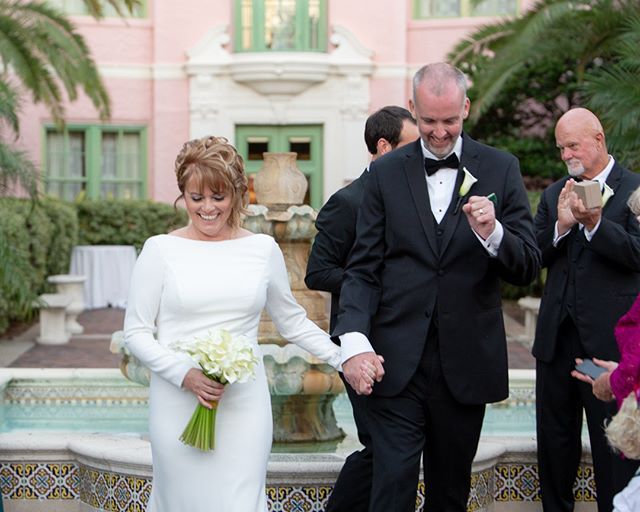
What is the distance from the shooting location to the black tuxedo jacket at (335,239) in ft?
16.8

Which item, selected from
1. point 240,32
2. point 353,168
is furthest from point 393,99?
point 240,32

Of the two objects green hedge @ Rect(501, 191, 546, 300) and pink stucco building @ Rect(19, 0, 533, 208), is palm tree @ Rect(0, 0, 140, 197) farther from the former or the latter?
green hedge @ Rect(501, 191, 546, 300)

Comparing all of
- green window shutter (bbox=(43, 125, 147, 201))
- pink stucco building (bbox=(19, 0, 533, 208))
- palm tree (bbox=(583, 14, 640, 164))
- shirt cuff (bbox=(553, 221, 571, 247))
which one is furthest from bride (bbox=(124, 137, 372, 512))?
green window shutter (bbox=(43, 125, 147, 201))

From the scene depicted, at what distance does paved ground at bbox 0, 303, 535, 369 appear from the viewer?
43.3 ft

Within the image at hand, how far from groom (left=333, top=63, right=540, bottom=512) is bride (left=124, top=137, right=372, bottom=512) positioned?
267 millimetres

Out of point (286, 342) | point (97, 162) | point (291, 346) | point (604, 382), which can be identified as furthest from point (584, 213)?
point (97, 162)

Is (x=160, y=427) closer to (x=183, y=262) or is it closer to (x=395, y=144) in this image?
(x=183, y=262)

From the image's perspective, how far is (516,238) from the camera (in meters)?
4.32

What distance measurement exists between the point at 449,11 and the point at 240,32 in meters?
3.86

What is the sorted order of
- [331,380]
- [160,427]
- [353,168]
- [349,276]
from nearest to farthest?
[160,427], [349,276], [331,380], [353,168]

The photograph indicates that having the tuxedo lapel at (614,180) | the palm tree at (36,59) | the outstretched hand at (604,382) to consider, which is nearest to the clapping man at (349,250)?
the tuxedo lapel at (614,180)

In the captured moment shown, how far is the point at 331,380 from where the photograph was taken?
636cm

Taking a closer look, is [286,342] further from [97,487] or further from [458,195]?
[458,195]

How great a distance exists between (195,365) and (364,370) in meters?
0.58
